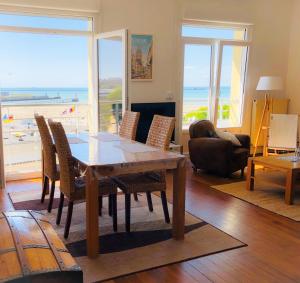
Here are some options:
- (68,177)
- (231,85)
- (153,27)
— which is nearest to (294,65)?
(231,85)

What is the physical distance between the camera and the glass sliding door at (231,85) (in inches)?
253

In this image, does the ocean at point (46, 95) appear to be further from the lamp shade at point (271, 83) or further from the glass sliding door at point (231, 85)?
the lamp shade at point (271, 83)

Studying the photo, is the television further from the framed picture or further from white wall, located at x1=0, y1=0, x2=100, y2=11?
white wall, located at x1=0, y1=0, x2=100, y2=11

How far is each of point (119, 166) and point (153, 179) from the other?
0.68 meters

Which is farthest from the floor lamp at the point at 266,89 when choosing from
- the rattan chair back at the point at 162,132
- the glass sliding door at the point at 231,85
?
the rattan chair back at the point at 162,132

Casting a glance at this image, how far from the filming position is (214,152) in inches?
202

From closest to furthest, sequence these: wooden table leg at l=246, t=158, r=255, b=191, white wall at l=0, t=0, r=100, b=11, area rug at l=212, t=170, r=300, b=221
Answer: area rug at l=212, t=170, r=300, b=221 < wooden table leg at l=246, t=158, r=255, b=191 < white wall at l=0, t=0, r=100, b=11

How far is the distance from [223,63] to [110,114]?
2420 mm

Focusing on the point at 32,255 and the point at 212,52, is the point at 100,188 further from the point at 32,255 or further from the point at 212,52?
the point at 212,52

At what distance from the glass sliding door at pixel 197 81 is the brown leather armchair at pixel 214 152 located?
817 millimetres

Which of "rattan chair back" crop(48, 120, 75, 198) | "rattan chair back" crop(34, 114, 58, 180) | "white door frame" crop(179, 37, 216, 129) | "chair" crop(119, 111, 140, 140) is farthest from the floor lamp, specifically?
"rattan chair back" crop(48, 120, 75, 198)

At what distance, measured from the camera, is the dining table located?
9.04ft

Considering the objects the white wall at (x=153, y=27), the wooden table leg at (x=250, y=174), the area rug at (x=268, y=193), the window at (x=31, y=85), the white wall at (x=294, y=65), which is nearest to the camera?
the area rug at (x=268, y=193)

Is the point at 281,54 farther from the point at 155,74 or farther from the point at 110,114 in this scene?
the point at 110,114
